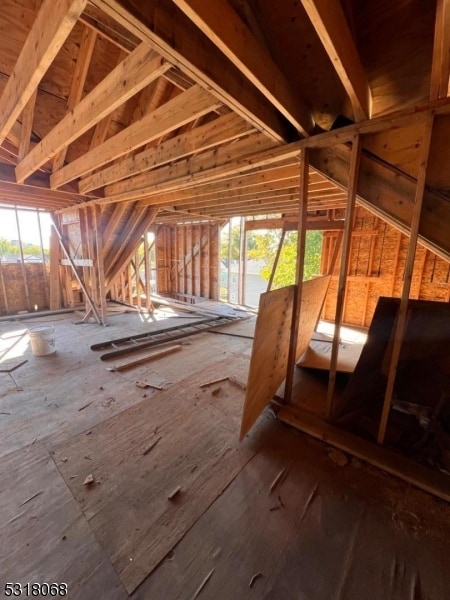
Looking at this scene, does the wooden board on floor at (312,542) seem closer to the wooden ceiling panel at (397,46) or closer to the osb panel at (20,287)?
the wooden ceiling panel at (397,46)

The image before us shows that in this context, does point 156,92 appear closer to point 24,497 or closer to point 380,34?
point 380,34

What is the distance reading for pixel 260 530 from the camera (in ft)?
4.72

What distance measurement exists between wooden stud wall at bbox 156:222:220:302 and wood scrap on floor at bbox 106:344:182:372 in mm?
5840

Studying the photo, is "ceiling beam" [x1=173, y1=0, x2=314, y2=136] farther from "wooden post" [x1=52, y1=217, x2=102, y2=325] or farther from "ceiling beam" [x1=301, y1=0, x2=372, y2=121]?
"wooden post" [x1=52, y1=217, x2=102, y2=325]

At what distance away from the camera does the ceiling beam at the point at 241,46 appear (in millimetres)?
970

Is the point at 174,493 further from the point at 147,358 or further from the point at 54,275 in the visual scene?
the point at 54,275

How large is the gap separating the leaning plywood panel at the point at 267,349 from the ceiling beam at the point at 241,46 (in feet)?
4.14

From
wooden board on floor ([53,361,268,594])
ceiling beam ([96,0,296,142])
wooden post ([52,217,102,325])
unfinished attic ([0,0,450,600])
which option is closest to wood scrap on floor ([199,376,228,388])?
unfinished attic ([0,0,450,600])

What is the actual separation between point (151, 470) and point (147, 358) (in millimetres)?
2050

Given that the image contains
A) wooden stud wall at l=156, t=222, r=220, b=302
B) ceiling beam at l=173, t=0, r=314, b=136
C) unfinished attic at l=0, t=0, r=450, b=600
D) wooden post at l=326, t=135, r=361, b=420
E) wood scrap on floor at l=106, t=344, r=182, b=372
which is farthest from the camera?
wooden stud wall at l=156, t=222, r=220, b=302

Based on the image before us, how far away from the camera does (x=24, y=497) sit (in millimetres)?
1598

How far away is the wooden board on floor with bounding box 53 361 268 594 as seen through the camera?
1378mm

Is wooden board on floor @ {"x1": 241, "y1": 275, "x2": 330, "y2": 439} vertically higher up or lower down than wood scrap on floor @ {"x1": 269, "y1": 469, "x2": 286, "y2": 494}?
higher up

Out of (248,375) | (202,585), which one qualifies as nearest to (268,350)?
(248,375)
